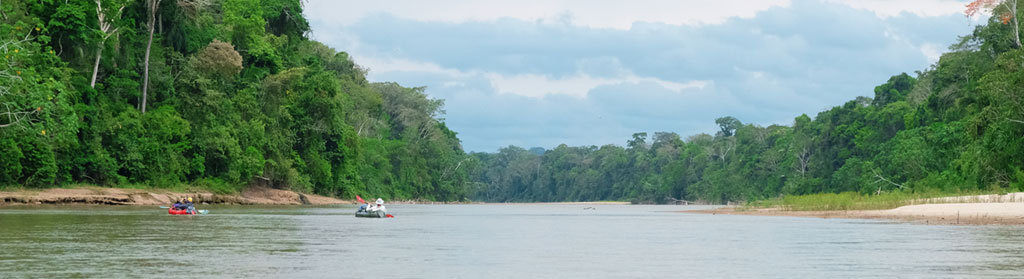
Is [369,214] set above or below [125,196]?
below

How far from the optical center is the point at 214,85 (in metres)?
81.7

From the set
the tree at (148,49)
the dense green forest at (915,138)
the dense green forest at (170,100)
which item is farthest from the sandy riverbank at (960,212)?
the tree at (148,49)

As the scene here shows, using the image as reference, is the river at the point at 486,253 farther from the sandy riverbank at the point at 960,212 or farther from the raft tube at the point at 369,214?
the raft tube at the point at 369,214

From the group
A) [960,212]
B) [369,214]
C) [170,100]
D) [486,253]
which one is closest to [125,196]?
[170,100]

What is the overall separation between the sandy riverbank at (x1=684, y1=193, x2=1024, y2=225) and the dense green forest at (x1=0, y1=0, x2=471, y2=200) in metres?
40.2

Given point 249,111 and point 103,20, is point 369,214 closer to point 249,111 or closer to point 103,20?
point 103,20

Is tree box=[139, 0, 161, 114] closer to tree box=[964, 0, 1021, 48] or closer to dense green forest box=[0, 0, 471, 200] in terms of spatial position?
dense green forest box=[0, 0, 471, 200]

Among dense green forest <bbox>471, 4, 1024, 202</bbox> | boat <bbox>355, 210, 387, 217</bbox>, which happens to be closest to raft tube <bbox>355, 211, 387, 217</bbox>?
boat <bbox>355, 210, 387, 217</bbox>

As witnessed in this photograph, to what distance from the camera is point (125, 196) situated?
65875 millimetres

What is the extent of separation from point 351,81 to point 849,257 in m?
104

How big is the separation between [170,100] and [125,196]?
13488 millimetres

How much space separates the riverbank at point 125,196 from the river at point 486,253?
23038 millimetres

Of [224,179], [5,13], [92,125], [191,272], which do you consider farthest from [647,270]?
[224,179]

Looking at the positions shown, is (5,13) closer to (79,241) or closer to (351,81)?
(79,241)
